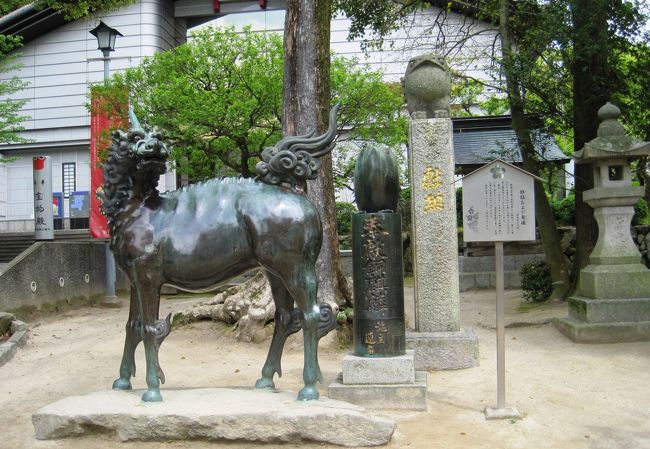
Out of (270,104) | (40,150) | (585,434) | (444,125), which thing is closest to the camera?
(585,434)

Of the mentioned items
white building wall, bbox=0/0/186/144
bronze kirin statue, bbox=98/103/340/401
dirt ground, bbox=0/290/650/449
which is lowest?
dirt ground, bbox=0/290/650/449

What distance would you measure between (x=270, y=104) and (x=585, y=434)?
11662mm

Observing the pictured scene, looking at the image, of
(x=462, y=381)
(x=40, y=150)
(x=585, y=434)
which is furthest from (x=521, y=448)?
(x=40, y=150)

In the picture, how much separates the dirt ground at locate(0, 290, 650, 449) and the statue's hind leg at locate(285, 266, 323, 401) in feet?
1.71

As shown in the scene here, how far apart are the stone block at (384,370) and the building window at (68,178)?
21333mm

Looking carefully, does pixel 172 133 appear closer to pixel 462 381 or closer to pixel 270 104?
pixel 270 104

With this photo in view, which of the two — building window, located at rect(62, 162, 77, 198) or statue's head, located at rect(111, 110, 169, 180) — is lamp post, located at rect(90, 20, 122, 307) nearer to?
statue's head, located at rect(111, 110, 169, 180)

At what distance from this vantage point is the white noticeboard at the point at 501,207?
221 inches

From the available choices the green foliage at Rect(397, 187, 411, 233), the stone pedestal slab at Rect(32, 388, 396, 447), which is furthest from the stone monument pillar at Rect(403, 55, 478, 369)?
the green foliage at Rect(397, 187, 411, 233)

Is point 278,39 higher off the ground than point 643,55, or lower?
higher

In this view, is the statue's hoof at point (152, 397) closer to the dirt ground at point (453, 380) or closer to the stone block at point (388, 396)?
the dirt ground at point (453, 380)

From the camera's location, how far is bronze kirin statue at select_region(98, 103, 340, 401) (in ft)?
15.9

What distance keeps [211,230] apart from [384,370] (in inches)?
88.7

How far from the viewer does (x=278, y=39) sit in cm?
1600
